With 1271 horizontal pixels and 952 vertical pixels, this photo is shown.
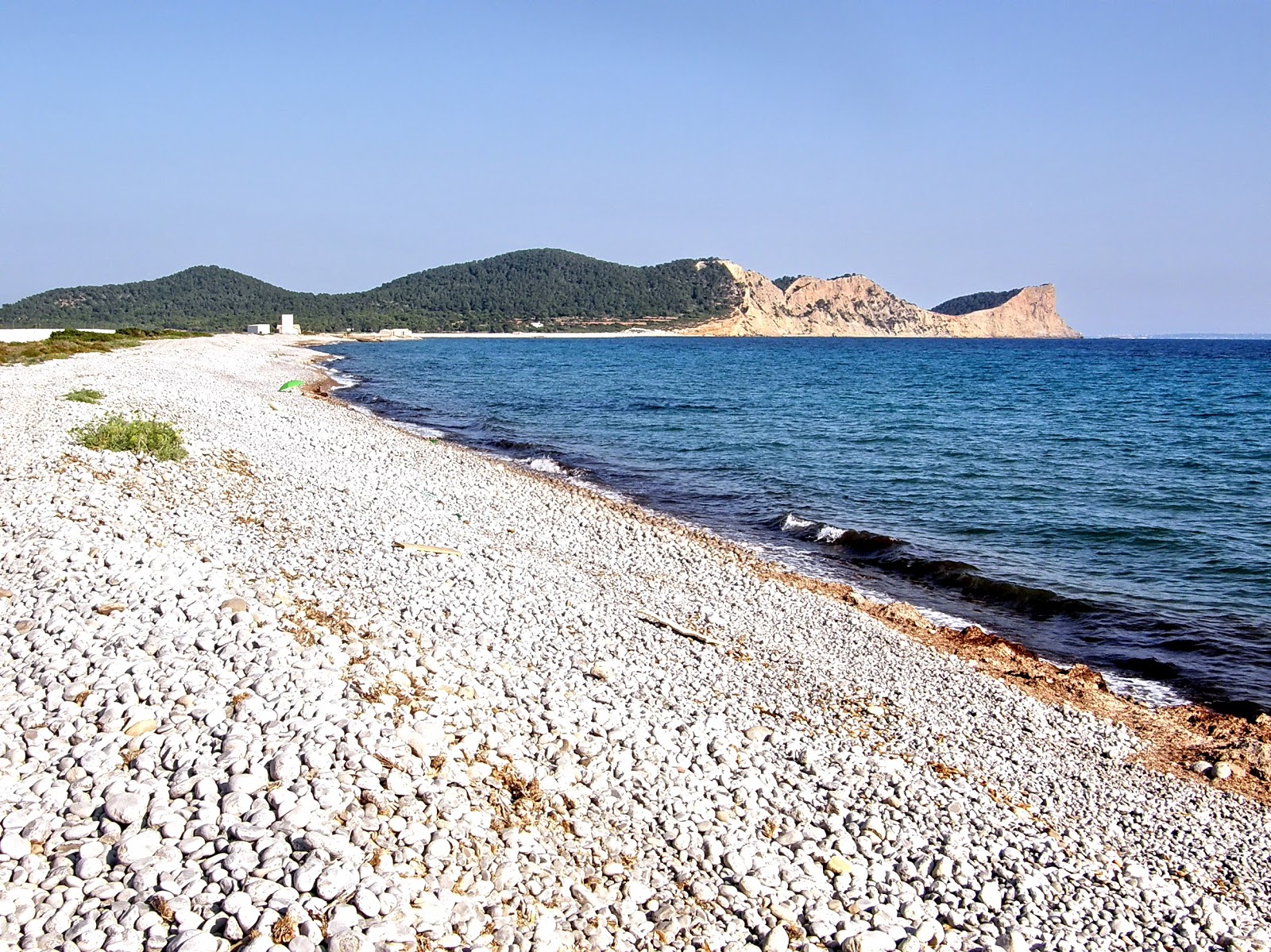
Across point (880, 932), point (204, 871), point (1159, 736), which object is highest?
point (204, 871)

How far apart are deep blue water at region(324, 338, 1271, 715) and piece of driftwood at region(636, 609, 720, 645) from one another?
552cm

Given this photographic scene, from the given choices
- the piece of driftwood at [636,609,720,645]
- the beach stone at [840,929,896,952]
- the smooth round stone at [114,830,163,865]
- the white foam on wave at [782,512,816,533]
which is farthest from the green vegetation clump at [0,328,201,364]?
the beach stone at [840,929,896,952]

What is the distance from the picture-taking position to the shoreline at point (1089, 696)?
9.30 metres

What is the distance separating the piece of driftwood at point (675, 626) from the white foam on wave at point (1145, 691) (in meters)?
5.50

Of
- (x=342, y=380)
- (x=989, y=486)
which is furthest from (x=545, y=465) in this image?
(x=342, y=380)

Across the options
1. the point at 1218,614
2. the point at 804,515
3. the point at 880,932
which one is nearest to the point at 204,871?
the point at 880,932

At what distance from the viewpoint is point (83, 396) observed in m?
22.8

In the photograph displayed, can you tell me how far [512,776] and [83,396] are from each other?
21876mm

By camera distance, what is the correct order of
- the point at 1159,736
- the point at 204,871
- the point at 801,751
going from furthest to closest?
the point at 1159,736
the point at 801,751
the point at 204,871

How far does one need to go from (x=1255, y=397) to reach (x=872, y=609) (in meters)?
49.2

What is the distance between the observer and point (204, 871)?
509 cm

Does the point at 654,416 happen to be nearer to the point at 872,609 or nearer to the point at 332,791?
the point at 872,609

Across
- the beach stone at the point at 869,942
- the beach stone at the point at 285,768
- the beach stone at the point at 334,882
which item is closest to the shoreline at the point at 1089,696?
the beach stone at the point at 869,942

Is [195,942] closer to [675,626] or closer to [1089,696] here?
[675,626]
